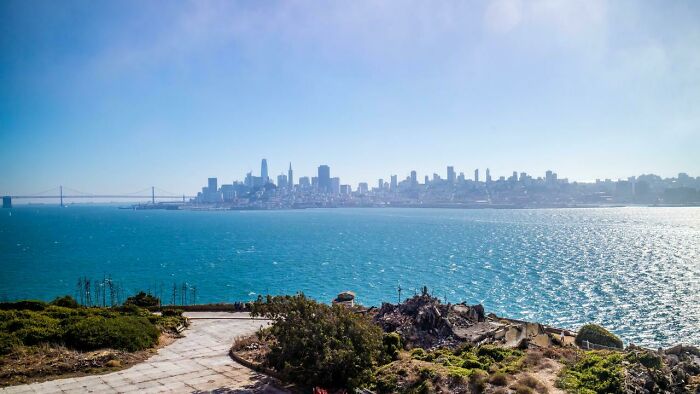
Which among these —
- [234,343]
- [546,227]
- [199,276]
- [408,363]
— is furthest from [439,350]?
[546,227]

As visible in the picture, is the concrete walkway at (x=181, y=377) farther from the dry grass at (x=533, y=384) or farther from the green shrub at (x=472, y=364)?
the dry grass at (x=533, y=384)

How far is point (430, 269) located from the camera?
9181 centimetres

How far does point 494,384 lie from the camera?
19.2 metres

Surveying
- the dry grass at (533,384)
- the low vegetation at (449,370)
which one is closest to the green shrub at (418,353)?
the low vegetation at (449,370)

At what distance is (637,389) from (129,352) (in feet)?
79.8

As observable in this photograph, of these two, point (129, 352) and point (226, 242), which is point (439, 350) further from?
point (226, 242)

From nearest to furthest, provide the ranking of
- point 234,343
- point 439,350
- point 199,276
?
point 439,350 → point 234,343 → point 199,276

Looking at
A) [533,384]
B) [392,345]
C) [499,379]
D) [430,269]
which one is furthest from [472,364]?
[430,269]

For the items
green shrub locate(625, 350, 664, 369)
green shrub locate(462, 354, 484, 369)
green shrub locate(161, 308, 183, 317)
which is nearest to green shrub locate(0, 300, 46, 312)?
green shrub locate(161, 308, 183, 317)

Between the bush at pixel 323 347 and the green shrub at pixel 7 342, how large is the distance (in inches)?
539

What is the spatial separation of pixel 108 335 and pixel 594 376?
2438 cm

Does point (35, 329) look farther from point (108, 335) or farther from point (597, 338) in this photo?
point (597, 338)

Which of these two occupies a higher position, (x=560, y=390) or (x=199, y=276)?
(x=560, y=390)

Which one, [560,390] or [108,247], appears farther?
[108,247]
